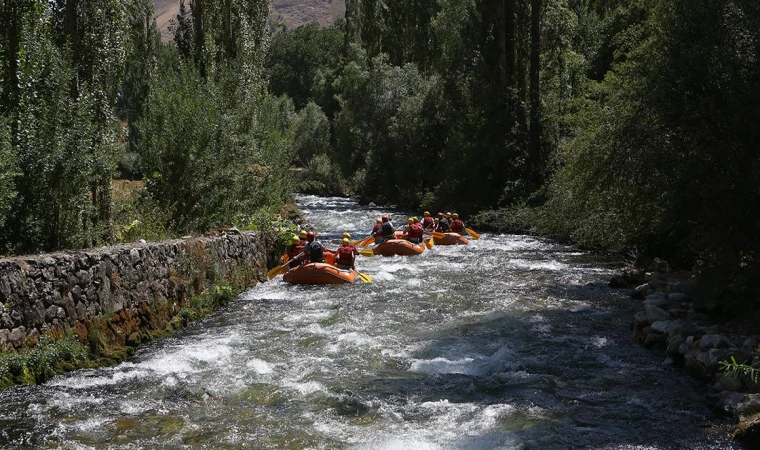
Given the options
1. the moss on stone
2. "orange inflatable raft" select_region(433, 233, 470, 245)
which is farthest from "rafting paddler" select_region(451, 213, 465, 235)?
the moss on stone

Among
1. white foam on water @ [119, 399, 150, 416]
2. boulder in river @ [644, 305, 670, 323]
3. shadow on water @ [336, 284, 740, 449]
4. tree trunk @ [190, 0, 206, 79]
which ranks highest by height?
tree trunk @ [190, 0, 206, 79]

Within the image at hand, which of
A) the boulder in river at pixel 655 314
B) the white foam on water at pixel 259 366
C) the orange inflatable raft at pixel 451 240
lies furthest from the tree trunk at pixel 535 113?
the white foam on water at pixel 259 366

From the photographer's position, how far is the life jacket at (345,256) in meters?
15.7

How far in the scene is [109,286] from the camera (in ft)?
30.0

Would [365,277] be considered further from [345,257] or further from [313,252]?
[313,252]

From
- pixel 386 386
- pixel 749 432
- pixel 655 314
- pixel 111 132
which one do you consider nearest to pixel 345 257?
pixel 111 132

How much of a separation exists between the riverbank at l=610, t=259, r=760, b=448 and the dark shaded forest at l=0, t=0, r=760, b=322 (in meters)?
0.55

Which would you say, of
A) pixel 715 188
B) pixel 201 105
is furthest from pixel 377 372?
pixel 201 105

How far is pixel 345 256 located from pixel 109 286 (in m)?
7.06

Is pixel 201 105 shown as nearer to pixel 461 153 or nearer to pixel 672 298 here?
pixel 672 298

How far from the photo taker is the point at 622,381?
8531mm

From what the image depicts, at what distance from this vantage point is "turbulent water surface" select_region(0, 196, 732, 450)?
6672mm

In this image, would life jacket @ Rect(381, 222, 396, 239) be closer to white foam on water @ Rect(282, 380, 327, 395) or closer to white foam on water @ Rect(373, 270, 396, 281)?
white foam on water @ Rect(373, 270, 396, 281)

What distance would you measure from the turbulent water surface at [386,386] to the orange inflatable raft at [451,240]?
28.5 ft
